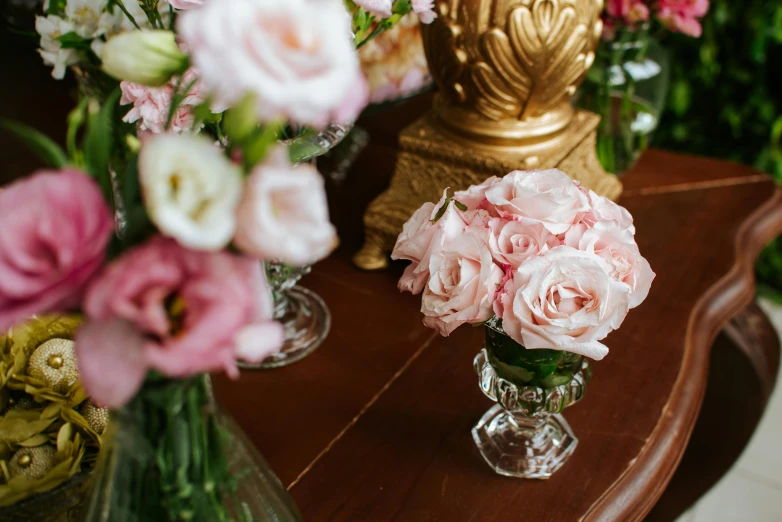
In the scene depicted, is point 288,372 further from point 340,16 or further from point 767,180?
point 767,180

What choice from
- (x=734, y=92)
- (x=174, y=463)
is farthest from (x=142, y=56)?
(x=734, y=92)

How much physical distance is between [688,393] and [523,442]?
0.18 m

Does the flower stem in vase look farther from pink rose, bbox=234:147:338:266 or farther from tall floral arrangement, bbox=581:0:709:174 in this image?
tall floral arrangement, bbox=581:0:709:174

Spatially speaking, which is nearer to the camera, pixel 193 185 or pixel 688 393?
pixel 193 185

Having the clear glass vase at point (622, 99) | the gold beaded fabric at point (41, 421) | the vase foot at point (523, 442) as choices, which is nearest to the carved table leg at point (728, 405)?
the clear glass vase at point (622, 99)

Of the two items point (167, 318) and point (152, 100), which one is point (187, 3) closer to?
point (152, 100)

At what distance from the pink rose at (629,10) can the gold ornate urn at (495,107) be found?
16cm

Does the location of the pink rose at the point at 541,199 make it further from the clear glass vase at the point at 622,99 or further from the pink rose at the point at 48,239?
the clear glass vase at the point at 622,99

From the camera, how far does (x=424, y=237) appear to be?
1.54 ft

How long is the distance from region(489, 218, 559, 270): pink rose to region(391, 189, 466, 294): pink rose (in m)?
0.03

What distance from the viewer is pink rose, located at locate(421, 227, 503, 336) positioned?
0.44m

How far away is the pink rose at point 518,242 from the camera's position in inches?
17.7

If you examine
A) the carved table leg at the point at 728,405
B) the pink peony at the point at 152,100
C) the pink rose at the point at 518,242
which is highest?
the pink peony at the point at 152,100

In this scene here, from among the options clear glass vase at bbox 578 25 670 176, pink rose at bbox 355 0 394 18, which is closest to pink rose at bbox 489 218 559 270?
pink rose at bbox 355 0 394 18
